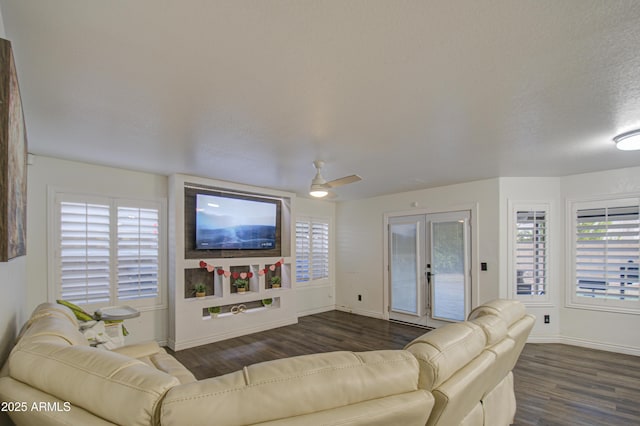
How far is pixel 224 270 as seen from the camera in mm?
4902

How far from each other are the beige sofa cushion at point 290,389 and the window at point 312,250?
5.12m

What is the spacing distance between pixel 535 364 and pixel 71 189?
6.15 m

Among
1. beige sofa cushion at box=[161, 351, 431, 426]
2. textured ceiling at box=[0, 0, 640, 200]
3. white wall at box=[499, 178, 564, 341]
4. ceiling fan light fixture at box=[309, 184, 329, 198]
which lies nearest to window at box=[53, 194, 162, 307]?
textured ceiling at box=[0, 0, 640, 200]

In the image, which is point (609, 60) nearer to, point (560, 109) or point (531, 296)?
point (560, 109)

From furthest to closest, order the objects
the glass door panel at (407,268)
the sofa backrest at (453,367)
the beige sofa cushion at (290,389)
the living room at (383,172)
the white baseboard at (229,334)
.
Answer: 1. the glass door panel at (407,268)
2. the white baseboard at (229,334)
3. the living room at (383,172)
4. the sofa backrest at (453,367)
5. the beige sofa cushion at (290,389)

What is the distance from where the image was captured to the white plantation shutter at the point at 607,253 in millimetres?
4059

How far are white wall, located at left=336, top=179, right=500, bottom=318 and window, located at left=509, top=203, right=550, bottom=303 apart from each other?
266mm

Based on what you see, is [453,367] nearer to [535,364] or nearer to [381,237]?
[535,364]

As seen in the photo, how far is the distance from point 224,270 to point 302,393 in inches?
163

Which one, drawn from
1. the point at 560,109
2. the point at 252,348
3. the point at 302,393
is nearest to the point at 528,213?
the point at 560,109

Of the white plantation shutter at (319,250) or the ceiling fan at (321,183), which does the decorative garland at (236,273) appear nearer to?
the white plantation shutter at (319,250)

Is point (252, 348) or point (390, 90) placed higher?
point (390, 90)

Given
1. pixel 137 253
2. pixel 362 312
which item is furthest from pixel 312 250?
pixel 137 253

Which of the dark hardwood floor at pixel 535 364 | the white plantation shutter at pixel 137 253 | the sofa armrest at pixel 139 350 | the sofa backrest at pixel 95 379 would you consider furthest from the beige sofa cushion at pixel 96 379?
the white plantation shutter at pixel 137 253
